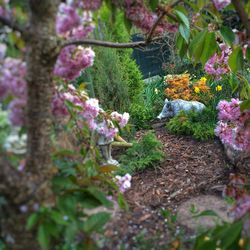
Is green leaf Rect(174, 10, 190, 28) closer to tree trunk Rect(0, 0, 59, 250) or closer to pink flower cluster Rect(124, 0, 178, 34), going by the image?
pink flower cluster Rect(124, 0, 178, 34)

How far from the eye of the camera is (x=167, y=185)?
9.99 ft

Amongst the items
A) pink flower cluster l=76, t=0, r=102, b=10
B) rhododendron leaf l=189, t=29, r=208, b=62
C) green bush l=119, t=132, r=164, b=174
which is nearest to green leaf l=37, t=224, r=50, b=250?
pink flower cluster l=76, t=0, r=102, b=10

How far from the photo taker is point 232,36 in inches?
82.7

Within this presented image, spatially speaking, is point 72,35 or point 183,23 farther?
point 183,23

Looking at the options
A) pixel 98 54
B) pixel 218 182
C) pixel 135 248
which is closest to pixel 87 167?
pixel 135 248

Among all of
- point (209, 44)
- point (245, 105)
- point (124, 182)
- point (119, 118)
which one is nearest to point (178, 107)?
point (119, 118)

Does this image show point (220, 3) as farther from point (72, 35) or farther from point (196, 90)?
point (196, 90)

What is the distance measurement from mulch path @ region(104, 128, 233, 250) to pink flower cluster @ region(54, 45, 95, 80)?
0.71 m

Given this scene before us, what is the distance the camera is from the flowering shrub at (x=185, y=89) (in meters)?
5.18

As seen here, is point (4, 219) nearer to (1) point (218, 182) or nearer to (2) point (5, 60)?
(2) point (5, 60)

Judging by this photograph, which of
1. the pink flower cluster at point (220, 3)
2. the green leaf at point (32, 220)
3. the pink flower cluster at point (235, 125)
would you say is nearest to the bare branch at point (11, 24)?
the green leaf at point (32, 220)

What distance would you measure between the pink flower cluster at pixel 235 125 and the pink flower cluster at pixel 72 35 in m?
1.11

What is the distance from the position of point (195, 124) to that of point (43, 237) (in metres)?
3.02

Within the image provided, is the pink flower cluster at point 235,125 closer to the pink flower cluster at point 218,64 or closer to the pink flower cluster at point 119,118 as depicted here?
the pink flower cluster at point 218,64
